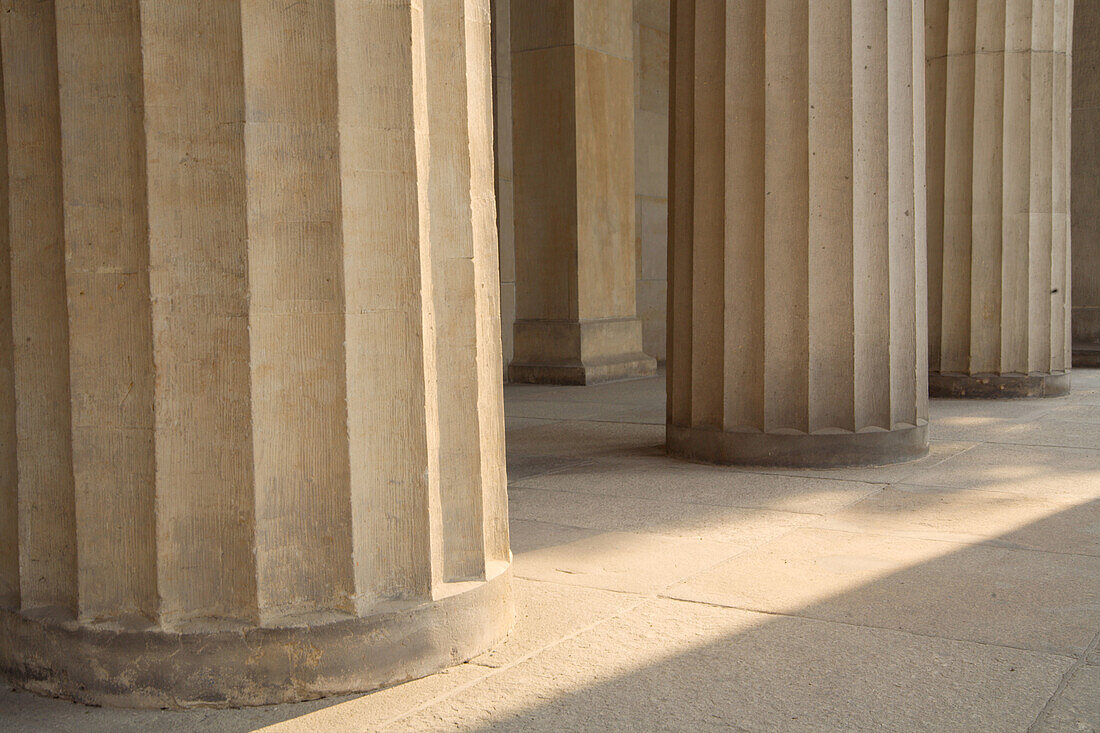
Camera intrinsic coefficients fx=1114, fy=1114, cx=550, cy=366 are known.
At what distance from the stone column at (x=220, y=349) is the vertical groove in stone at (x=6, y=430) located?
0.07 meters

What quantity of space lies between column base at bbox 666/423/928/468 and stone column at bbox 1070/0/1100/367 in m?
11.7

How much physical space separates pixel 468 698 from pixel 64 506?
1454mm

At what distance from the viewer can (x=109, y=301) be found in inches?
137

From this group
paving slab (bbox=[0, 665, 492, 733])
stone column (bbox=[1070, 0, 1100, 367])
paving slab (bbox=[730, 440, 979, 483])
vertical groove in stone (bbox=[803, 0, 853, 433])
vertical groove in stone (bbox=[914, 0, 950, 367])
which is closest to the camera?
paving slab (bbox=[0, 665, 492, 733])

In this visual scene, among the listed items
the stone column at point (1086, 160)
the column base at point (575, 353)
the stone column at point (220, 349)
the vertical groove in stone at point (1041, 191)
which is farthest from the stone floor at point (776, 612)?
the stone column at point (1086, 160)

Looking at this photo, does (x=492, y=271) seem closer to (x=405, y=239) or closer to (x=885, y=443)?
(x=405, y=239)

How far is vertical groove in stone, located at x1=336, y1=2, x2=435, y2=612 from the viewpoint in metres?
3.50

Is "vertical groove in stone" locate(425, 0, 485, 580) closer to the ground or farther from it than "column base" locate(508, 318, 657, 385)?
farther from it

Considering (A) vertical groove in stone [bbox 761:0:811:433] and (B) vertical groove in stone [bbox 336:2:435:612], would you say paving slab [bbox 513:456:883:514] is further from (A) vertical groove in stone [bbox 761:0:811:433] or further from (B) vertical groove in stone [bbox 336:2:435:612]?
(B) vertical groove in stone [bbox 336:2:435:612]

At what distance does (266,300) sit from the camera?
345cm

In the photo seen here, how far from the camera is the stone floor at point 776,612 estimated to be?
3283 mm

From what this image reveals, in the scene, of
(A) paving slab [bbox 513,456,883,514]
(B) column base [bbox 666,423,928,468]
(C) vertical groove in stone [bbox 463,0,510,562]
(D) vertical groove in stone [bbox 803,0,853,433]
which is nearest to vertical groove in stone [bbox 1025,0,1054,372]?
(B) column base [bbox 666,423,928,468]

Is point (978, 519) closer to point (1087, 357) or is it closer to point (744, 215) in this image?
point (744, 215)

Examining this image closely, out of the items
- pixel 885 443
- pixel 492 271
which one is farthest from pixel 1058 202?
pixel 492 271
